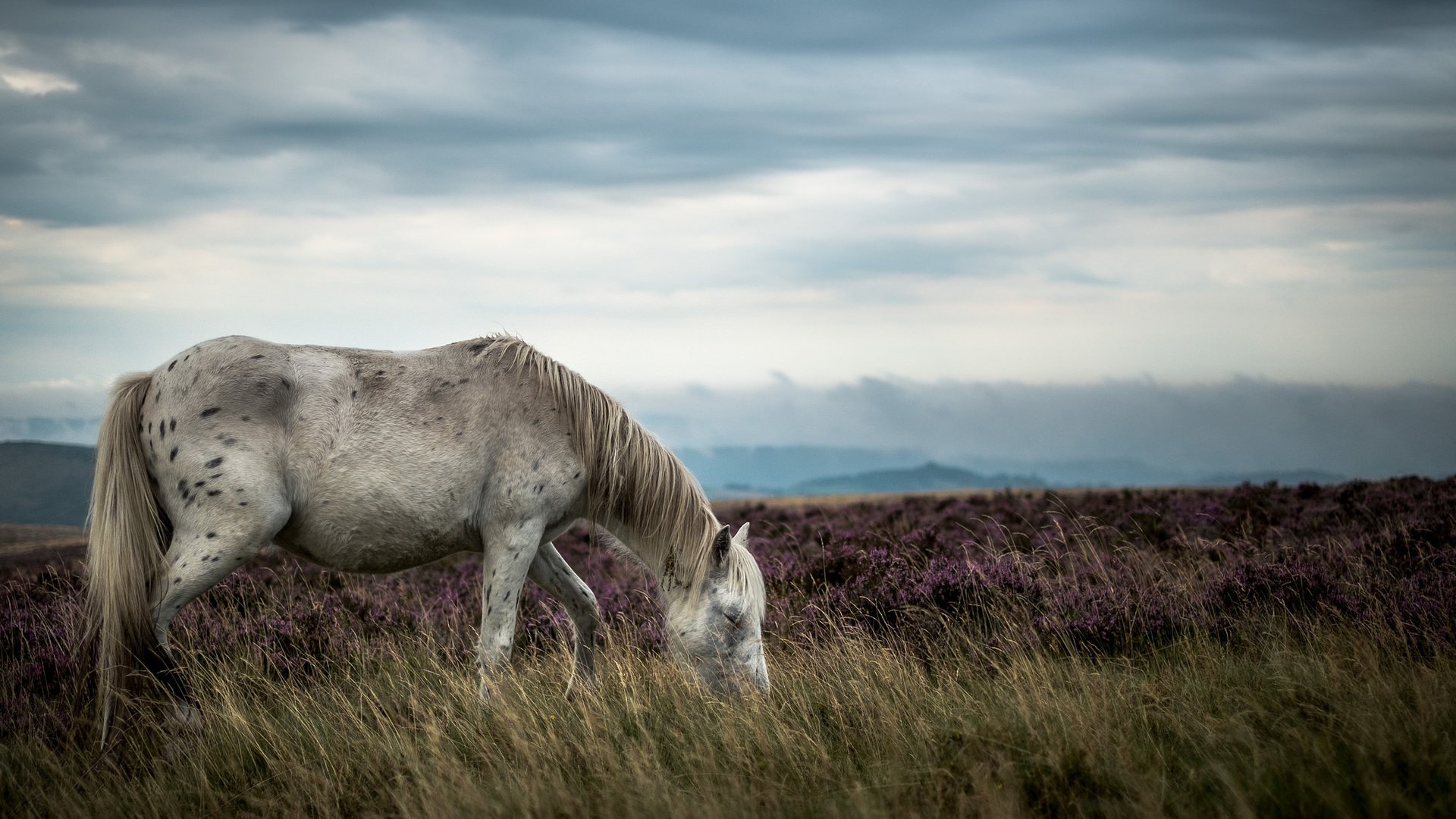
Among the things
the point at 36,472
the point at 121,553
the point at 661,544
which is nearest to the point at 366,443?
the point at 121,553

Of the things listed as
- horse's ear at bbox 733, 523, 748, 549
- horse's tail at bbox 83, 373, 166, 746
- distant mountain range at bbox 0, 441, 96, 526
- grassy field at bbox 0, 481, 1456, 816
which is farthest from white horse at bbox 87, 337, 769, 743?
distant mountain range at bbox 0, 441, 96, 526

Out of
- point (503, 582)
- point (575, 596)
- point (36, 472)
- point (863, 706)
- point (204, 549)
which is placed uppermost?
point (204, 549)

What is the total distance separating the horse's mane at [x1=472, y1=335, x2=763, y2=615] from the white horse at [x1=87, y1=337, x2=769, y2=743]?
0.04ft

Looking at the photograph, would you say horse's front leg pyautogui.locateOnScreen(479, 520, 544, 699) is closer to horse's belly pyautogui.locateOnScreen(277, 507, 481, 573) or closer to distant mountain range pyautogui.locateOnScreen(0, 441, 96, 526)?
horse's belly pyautogui.locateOnScreen(277, 507, 481, 573)

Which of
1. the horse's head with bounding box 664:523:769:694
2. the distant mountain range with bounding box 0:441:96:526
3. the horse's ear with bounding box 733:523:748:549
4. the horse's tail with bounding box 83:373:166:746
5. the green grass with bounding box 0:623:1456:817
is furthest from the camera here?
the distant mountain range with bounding box 0:441:96:526

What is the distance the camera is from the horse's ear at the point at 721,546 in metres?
5.97

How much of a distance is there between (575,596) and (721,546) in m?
1.11

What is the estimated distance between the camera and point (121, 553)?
210 inches

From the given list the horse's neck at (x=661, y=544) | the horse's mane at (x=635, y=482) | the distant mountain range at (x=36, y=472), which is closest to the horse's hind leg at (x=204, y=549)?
the horse's mane at (x=635, y=482)

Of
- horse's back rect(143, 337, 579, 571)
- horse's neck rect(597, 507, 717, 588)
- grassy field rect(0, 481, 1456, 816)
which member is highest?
horse's back rect(143, 337, 579, 571)

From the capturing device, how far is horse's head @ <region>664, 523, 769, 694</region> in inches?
234

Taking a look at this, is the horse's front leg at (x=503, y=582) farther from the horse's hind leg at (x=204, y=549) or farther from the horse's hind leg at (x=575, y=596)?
the horse's hind leg at (x=204, y=549)

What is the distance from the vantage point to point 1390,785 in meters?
3.67

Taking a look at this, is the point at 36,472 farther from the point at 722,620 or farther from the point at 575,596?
the point at 722,620
